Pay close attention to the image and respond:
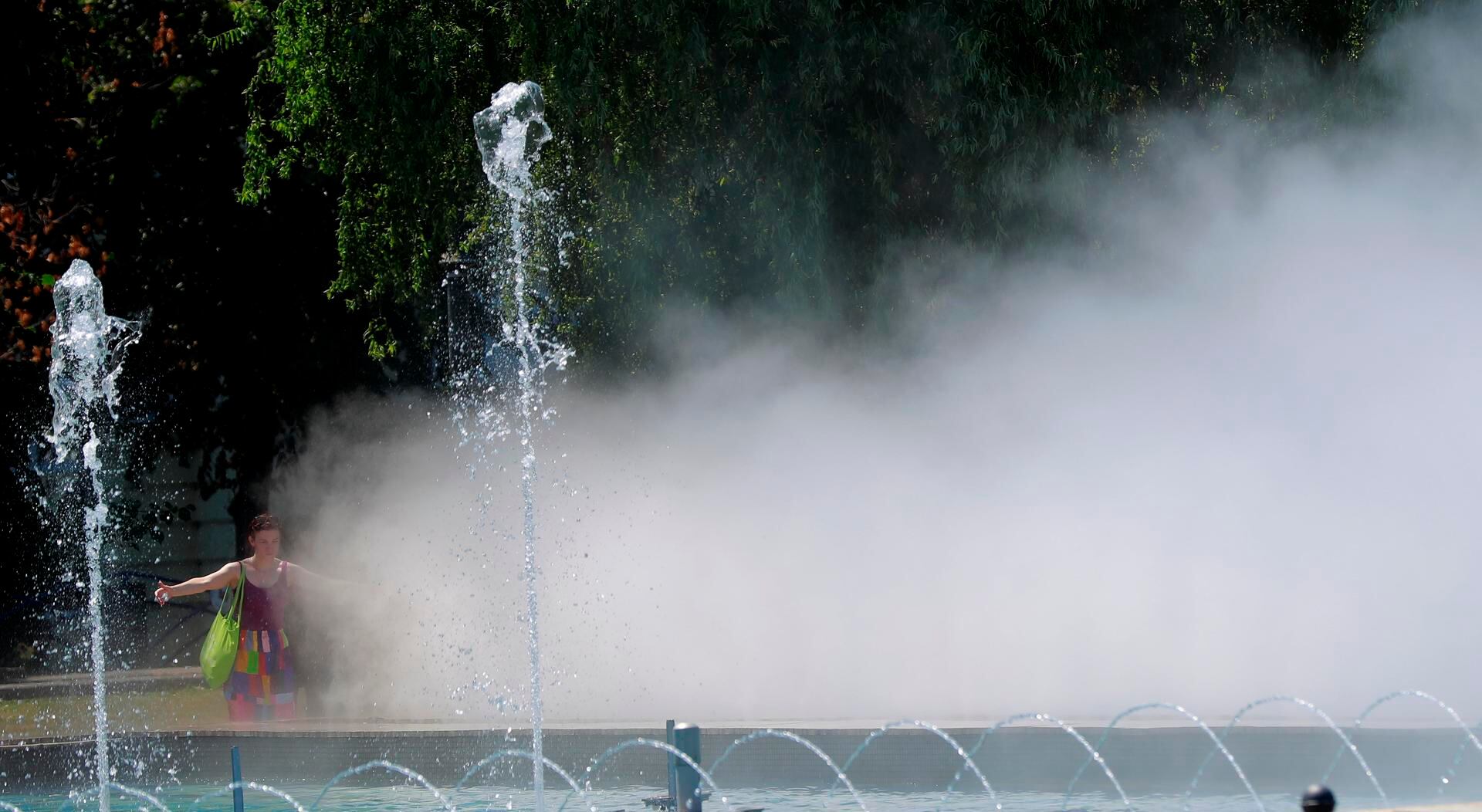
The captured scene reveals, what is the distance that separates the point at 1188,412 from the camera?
9883 mm

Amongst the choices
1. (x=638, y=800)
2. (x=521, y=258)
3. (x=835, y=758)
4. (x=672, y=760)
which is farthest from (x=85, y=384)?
(x=672, y=760)

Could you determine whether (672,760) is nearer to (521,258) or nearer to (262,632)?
(262,632)

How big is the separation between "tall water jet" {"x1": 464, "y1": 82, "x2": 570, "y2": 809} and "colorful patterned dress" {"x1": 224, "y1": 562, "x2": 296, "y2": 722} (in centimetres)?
124

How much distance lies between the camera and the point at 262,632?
30.3 feet

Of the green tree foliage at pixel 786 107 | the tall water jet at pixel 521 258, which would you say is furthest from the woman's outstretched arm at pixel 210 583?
the green tree foliage at pixel 786 107

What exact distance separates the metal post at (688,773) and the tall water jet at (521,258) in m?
3.78

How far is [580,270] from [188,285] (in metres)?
5.59

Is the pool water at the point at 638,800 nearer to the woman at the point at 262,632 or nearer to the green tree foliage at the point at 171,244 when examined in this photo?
the woman at the point at 262,632

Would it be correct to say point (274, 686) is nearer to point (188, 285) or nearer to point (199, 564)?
point (188, 285)

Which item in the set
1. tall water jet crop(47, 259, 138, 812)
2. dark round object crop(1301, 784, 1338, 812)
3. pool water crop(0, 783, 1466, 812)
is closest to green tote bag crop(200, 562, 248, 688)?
pool water crop(0, 783, 1466, 812)

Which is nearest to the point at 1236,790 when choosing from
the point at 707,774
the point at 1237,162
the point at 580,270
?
the point at 707,774

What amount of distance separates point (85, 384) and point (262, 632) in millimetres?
7859

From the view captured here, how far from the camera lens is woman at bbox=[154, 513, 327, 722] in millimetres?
9211

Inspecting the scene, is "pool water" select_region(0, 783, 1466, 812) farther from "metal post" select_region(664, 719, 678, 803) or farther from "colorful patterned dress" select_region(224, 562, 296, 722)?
"colorful patterned dress" select_region(224, 562, 296, 722)
